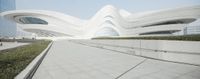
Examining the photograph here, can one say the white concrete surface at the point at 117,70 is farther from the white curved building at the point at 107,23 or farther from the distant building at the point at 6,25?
the distant building at the point at 6,25

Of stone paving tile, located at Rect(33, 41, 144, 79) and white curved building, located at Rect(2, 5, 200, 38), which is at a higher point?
white curved building, located at Rect(2, 5, 200, 38)

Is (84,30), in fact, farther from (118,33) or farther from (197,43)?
(197,43)

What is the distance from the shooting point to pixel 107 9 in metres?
62.1

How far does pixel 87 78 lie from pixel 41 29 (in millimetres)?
60756

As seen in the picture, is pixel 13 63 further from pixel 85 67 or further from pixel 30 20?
pixel 30 20

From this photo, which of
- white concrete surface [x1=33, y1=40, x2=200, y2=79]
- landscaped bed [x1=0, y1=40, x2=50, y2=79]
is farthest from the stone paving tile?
landscaped bed [x1=0, y1=40, x2=50, y2=79]

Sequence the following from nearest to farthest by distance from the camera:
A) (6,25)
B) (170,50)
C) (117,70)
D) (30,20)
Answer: (117,70) → (170,50) → (30,20) → (6,25)

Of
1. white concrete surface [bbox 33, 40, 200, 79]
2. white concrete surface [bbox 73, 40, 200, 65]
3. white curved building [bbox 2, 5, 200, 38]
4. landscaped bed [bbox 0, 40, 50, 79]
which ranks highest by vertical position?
white curved building [bbox 2, 5, 200, 38]

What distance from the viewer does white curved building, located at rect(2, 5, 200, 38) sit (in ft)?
163

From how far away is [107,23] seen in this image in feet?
196

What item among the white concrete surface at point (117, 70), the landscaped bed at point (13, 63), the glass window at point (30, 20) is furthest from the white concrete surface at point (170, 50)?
the glass window at point (30, 20)

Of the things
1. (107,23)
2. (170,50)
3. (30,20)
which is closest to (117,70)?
(170,50)

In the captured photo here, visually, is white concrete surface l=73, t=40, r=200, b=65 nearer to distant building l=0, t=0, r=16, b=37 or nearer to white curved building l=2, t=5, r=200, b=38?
white curved building l=2, t=5, r=200, b=38

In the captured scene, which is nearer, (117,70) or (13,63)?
(117,70)
